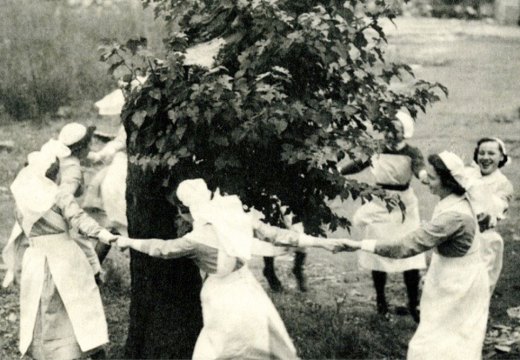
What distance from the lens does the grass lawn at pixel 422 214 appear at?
257 inches

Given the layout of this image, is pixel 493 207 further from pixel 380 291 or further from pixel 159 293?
pixel 159 293

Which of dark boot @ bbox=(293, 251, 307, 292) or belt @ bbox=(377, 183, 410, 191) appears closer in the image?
belt @ bbox=(377, 183, 410, 191)

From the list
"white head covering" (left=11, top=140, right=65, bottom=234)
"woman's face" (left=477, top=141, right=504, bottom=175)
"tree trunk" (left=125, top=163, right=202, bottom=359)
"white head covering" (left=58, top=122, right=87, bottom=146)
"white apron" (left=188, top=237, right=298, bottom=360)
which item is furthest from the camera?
"woman's face" (left=477, top=141, right=504, bottom=175)

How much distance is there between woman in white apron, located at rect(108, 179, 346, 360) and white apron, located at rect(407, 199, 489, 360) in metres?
0.87

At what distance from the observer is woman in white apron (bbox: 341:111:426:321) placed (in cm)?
700

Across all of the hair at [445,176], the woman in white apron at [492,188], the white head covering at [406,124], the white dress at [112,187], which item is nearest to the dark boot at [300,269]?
the white head covering at [406,124]

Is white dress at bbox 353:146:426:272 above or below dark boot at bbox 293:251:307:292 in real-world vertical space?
above

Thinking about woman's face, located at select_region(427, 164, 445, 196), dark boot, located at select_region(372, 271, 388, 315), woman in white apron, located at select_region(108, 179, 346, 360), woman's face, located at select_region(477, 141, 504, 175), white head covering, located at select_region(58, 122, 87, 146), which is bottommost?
dark boot, located at select_region(372, 271, 388, 315)

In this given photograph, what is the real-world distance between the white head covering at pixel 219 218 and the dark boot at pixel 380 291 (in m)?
2.58

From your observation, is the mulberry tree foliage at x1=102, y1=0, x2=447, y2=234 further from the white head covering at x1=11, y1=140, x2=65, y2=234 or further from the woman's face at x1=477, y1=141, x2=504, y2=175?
the woman's face at x1=477, y1=141, x2=504, y2=175

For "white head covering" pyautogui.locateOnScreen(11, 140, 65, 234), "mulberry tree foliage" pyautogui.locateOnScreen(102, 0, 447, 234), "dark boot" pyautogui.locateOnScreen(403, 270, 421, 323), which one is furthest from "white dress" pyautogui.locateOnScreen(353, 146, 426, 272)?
"white head covering" pyautogui.locateOnScreen(11, 140, 65, 234)

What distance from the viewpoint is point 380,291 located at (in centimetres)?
713

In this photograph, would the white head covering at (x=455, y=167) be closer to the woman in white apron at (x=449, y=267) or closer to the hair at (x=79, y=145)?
the woman in white apron at (x=449, y=267)

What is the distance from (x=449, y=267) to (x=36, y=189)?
2556 millimetres
